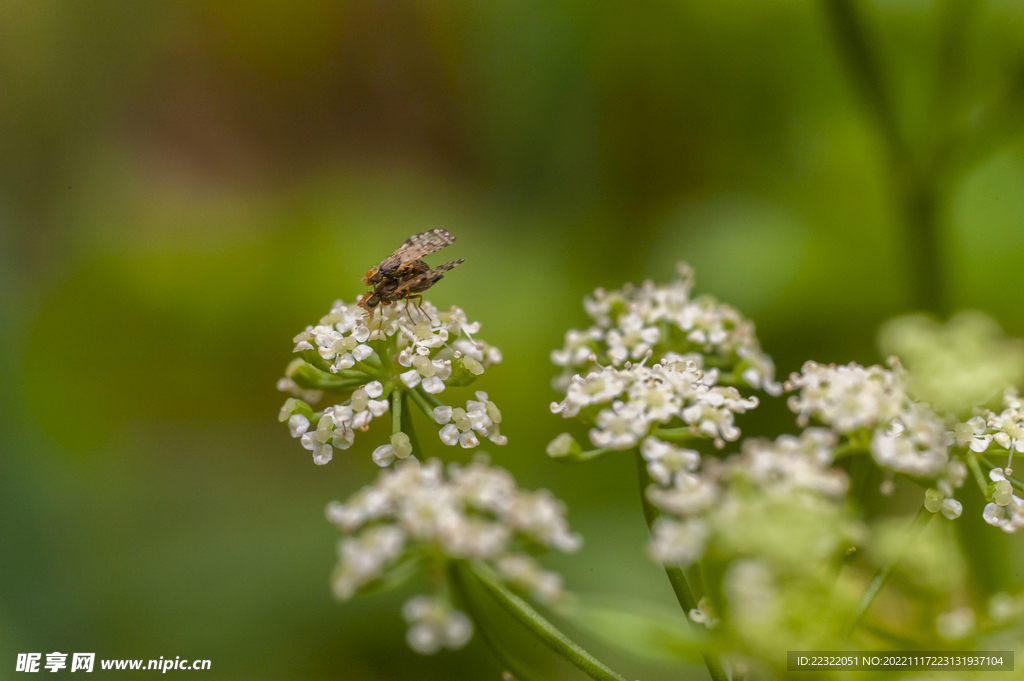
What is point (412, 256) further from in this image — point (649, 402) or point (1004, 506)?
point (1004, 506)

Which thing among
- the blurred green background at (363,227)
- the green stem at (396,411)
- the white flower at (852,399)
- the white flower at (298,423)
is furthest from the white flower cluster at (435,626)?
the blurred green background at (363,227)

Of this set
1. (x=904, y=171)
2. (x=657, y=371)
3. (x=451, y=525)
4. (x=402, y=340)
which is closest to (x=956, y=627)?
(x=657, y=371)

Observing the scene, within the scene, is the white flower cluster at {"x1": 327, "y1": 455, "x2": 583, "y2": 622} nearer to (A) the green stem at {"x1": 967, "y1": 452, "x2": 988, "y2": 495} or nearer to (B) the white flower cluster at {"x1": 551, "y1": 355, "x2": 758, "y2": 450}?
(B) the white flower cluster at {"x1": 551, "y1": 355, "x2": 758, "y2": 450}

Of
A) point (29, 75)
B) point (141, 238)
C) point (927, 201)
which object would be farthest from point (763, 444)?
point (29, 75)

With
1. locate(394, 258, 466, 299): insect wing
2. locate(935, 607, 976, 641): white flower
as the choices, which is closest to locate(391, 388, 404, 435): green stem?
locate(394, 258, 466, 299): insect wing

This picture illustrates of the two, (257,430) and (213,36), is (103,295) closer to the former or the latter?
(257,430)
